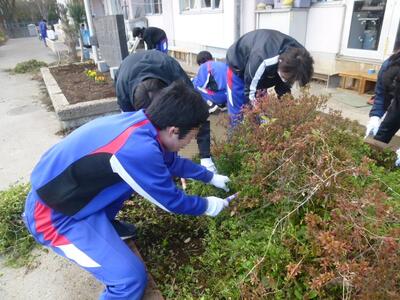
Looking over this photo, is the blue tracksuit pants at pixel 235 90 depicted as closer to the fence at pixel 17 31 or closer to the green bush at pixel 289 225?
the green bush at pixel 289 225

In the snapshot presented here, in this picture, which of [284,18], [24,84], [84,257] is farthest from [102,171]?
[24,84]

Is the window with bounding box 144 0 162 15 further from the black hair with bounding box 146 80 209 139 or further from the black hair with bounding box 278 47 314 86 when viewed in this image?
the black hair with bounding box 146 80 209 139

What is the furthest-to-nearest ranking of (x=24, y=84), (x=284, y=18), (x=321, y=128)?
(x=24, y=84) < (x=284, y=18) < (x=321, y=128)

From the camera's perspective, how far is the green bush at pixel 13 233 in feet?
8.70

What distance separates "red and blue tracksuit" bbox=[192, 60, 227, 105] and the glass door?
2.91 m

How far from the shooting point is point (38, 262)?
2.57 metres

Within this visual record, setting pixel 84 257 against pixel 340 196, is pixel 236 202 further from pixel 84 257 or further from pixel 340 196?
pixel 84 257

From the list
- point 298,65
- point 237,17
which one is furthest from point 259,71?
point 237,17

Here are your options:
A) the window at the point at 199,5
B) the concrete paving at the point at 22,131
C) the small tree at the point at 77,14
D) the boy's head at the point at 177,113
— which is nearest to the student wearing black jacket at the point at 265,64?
the boy's head at the point at 177,113

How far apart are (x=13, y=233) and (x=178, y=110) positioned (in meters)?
2.03

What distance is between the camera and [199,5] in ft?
34.8

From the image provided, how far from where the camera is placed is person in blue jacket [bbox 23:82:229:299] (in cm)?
179

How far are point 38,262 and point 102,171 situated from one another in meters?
1.30

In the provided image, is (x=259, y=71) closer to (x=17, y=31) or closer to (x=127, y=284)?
(x=127, y=284)
